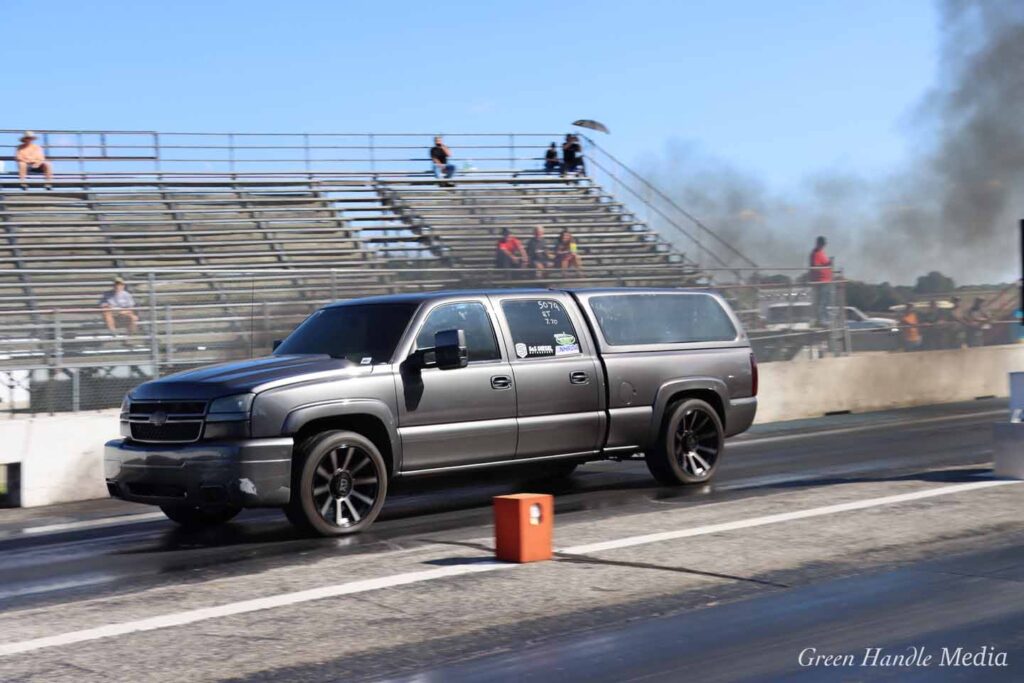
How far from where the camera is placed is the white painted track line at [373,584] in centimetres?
661

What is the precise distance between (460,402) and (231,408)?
1853 mm

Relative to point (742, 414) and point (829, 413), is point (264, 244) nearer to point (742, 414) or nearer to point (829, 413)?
point (829, 413)

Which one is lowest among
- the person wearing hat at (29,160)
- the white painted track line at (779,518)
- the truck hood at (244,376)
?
the white painted track line at (779,518)

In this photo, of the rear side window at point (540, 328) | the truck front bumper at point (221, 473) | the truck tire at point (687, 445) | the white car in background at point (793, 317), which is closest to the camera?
the truck front bumper at point (221, 473)

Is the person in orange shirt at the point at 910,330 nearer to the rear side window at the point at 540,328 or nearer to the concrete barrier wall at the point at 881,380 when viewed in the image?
the concrete barrier wall at the point at 881,380

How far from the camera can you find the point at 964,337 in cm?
2330

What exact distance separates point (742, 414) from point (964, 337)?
1212 cm

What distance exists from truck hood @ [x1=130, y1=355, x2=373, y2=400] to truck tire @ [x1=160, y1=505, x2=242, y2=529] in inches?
40.1

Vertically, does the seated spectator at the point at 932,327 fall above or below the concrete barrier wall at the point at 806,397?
above

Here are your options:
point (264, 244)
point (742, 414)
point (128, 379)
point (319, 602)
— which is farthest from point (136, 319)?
point (264, 244)

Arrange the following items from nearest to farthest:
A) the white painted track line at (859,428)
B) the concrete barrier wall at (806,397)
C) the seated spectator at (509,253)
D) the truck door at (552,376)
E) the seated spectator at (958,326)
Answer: the truck door at (552,376), the concrete barrier wall at (806,397), the white painted track line at (859,428), the seated spectator at (958,326), the seated spectator at (509,253)

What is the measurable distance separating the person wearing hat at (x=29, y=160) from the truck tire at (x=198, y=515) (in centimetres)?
1942

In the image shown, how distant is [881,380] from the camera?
2141 centimetres

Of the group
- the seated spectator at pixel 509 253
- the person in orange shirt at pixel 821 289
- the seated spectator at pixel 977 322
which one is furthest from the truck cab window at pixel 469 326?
the seated spectator at pixel 977 322
